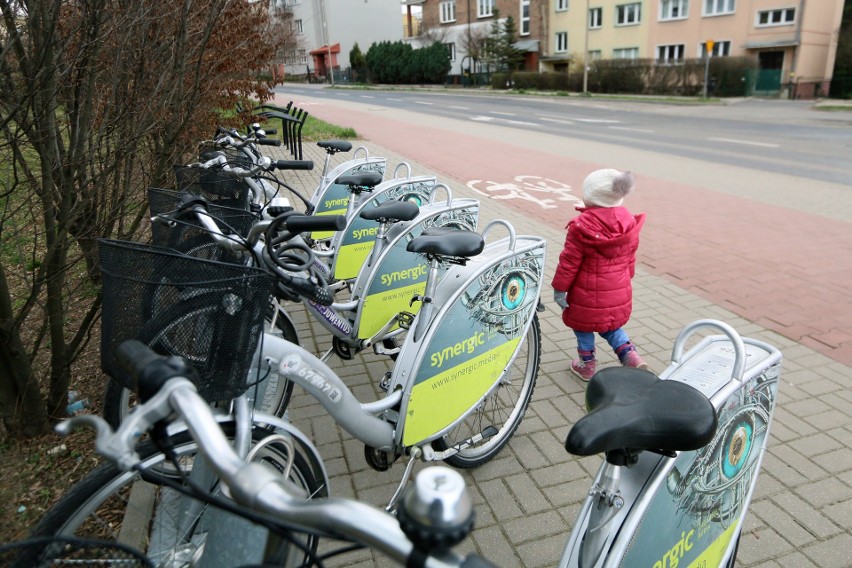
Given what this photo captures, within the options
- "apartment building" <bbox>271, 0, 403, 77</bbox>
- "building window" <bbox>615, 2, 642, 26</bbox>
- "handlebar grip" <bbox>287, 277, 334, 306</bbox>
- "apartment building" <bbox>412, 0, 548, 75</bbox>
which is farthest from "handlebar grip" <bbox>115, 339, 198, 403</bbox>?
"apartment building" <bbox>271, 0, 403, 77</bbox>

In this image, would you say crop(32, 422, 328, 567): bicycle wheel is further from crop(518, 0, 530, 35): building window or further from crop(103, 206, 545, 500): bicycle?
crop(518, 0, 530, 35): building window

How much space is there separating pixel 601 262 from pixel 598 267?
0.03 meters

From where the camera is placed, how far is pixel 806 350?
4422 mm

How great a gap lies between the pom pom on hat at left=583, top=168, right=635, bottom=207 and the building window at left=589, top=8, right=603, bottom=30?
43752mm

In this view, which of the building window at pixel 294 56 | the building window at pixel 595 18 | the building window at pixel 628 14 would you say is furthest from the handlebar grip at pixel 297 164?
the building window at pixel 595 18

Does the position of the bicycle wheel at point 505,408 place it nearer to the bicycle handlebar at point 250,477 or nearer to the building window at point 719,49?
the bicycle handlebar at point 250,477

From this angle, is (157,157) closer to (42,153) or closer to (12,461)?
(42,153)

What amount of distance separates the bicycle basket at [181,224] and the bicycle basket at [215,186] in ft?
2.91

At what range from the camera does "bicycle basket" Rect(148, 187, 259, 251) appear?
2855 millimetres

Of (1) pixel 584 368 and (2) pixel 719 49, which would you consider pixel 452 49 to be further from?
(1) pixel 584 368

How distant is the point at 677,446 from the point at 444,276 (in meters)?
1.51

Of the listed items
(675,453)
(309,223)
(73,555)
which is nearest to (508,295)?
(309,223)

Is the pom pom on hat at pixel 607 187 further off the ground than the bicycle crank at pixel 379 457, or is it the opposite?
the pom pom on hat at pixel 607 187

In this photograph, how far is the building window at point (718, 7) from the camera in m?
35.5
